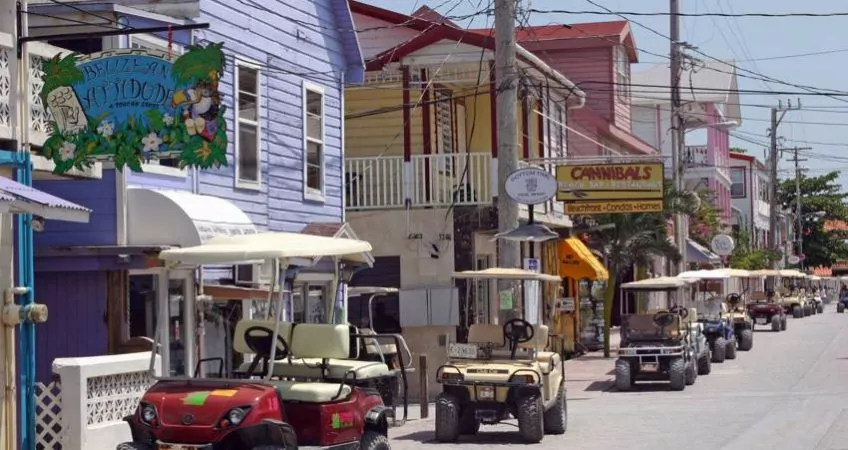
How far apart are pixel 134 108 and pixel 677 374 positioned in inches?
527

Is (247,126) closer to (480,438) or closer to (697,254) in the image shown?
(480,438)

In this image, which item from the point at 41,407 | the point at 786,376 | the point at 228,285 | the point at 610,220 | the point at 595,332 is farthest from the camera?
the point at 595,332

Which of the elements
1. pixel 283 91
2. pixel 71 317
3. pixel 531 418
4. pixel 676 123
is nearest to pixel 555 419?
pixel 531 418

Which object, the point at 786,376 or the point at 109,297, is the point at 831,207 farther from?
the point at 109,297

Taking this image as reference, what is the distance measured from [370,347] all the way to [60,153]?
3951 millimetres

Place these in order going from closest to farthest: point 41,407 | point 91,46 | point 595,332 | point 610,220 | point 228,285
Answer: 1. point 41,407
2. point 91,46
3. point 228,285
4. point 610,220
5. point 595,332

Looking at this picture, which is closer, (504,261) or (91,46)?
(91,46)

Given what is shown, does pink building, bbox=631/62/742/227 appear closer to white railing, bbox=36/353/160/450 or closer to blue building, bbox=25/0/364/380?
blue building, bbox=25/0/364/380

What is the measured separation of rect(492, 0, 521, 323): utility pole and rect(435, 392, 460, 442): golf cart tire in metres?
4.06

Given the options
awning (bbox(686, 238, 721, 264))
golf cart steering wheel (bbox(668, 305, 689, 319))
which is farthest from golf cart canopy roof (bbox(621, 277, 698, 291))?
awning (bbox(686, 238, 721, 264))

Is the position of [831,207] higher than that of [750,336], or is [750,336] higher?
[831,207]

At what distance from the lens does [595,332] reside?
131 ft

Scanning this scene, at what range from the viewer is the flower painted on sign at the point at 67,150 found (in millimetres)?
15016

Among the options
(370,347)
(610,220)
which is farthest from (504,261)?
(610,220)
